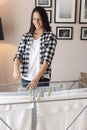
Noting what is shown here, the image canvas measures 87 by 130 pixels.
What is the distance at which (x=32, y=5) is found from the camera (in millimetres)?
2846

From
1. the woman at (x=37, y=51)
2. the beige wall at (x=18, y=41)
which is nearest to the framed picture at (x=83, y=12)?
the beige wall at (x=18, y=41)

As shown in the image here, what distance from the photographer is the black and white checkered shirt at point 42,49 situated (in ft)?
5.86

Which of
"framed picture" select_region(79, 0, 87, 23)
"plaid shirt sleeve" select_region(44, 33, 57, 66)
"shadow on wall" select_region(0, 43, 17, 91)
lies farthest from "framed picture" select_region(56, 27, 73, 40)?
"plaid shirt sleeve" select_region(44, 33, 57, 66)

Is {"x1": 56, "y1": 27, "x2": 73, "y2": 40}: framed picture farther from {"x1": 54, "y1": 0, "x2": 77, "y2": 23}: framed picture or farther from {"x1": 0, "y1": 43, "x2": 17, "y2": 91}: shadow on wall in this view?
{"x1": 0, "y1": 43, "x2": 17, "y2": 91}: shadow on wall

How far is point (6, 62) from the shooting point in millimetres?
3010

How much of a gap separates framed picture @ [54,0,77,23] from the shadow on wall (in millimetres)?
678

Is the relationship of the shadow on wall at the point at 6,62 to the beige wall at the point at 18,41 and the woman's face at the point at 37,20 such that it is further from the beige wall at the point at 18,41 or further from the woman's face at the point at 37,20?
the woman's face at the point at 37,20

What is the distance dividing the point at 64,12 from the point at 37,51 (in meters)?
1.20

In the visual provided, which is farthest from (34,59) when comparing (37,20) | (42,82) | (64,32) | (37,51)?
(64,32)

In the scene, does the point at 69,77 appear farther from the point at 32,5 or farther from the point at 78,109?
the point at 78,109

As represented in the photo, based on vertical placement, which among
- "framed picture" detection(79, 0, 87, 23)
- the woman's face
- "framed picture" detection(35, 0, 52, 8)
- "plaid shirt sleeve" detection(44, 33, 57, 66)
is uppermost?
"framed picture" detection(35, 0, 52, 8)

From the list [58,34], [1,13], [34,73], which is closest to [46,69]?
[34,73]

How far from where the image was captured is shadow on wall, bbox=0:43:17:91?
9.75 ft

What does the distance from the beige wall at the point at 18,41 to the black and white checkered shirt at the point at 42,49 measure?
106cm
